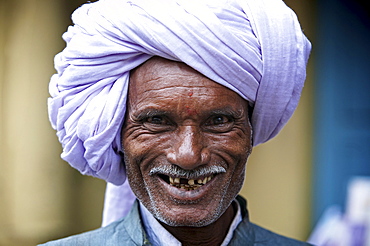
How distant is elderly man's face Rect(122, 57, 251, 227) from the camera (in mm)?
2270

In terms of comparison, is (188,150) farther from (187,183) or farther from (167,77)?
(167,77)

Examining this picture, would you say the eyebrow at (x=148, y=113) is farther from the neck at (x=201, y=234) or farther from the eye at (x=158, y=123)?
the neck at (x=201, y=234)

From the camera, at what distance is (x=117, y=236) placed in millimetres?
2508

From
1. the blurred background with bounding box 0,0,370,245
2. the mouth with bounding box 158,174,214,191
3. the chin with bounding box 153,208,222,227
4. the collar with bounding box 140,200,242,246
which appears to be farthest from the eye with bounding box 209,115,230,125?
the blurred background with bounding box 0,0,370,245

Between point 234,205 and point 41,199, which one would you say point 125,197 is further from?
point 41,199

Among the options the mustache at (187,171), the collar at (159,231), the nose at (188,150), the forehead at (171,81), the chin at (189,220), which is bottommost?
the collar at (159,231)

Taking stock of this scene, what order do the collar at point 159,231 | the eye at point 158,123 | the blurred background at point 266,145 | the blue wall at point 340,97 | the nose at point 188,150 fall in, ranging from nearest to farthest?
the nose at point 188,150, the eye at point 158,123, the collar at point 159,231, the blurred background at point 266,145, the blue wall at point 340,97

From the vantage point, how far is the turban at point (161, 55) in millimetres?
2258

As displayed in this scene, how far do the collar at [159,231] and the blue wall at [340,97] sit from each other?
10.2ft

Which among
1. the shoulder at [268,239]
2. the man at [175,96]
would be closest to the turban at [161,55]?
the man at [175,96]

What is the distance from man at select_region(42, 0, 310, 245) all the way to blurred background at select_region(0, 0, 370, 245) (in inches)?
100

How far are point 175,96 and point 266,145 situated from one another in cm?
355

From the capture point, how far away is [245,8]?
2.35 metres

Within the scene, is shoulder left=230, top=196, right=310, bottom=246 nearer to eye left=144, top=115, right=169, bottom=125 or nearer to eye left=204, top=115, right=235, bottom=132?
eye left=204, top=115, right=235, bottom=132
